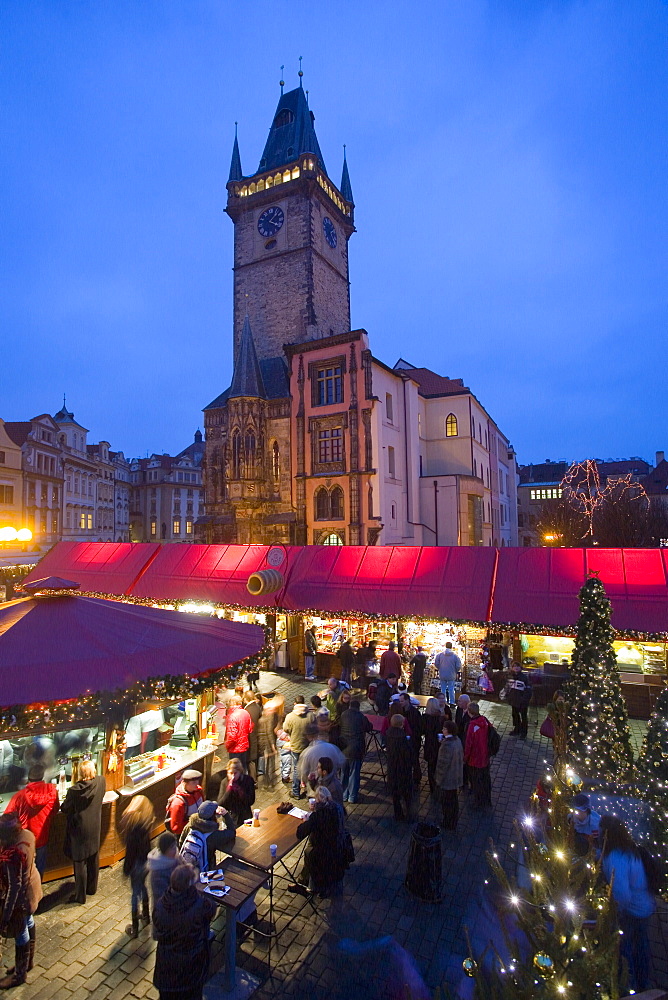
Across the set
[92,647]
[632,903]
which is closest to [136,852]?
[92,647]

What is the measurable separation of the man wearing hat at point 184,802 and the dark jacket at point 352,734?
9.40 feet

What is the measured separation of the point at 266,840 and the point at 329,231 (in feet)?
139

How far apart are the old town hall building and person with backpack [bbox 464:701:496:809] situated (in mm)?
19583

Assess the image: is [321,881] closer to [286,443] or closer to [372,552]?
[372,552]

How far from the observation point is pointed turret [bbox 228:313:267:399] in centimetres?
3188

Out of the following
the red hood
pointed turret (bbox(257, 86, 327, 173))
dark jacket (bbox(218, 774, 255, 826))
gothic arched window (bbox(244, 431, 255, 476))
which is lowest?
dark jacket (bbox(218, 774, 255, 826))

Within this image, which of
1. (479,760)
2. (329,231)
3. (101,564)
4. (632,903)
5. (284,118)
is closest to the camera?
(632,903)

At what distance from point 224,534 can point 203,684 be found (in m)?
26.9

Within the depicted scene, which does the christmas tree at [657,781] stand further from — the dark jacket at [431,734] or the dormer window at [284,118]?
the dormer window at [284,118]

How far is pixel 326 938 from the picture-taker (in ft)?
18.8

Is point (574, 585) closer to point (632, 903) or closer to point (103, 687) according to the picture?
point (632, 903)

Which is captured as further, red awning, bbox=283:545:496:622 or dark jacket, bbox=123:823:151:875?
red awning, bbox=283:545:496:622

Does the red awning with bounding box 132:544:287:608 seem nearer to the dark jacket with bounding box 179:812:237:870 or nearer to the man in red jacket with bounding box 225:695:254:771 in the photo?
the man in red jacket with bounding box 225:695:254:771

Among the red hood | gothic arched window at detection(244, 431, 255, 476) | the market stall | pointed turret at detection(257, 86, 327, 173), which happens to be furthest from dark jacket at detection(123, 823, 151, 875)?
pointed turret at detection(257, 86, 327, 173)
